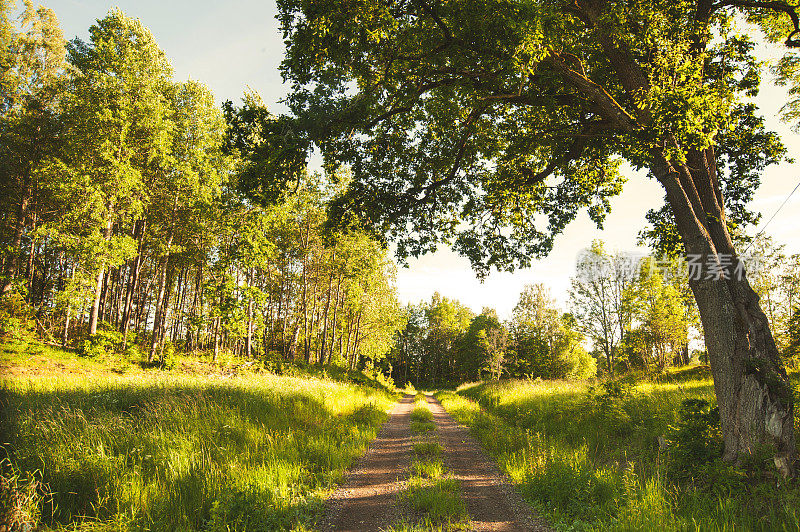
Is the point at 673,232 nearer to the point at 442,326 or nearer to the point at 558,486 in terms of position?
the point at 558,486

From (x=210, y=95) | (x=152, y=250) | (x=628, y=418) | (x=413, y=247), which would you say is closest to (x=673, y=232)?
(x=628, y=418)

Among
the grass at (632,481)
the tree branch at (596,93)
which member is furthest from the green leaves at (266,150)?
the grass at (632,481)

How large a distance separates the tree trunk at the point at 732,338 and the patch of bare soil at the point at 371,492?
5.55 meters

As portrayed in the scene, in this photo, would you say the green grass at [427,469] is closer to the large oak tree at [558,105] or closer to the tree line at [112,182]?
the large oak tree at [558,105]

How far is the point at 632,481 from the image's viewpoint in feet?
16.1

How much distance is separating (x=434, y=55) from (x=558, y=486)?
7.97 meters

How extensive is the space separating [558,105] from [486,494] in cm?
866

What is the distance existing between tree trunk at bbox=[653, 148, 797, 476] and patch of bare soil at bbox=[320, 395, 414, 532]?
555cm

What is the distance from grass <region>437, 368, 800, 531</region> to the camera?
3896mm

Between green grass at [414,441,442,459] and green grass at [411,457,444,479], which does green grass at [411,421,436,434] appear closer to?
green grass at [414,441,442,459]

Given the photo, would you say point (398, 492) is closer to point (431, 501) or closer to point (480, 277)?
point (431, 501)

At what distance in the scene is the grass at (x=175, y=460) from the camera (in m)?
4.06

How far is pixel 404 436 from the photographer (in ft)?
32.8

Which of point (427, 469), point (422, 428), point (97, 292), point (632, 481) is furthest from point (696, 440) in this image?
point (97, 292)
